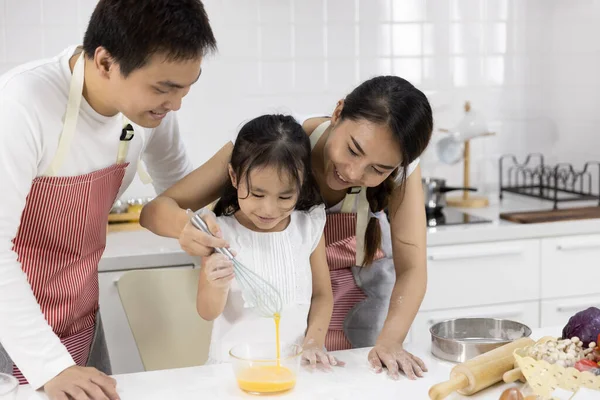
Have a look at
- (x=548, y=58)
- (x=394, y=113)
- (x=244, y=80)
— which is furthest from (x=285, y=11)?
(x=394, y=113)

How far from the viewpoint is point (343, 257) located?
77.9 inches

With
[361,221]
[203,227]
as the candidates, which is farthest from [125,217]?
[203,227]

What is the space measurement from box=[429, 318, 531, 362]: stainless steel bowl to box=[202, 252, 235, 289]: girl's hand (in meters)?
0.43

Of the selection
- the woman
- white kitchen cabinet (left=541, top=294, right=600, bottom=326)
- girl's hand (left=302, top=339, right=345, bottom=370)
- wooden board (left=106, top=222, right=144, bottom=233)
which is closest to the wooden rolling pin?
the woman

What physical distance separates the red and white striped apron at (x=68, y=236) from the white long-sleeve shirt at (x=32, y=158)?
22 mm

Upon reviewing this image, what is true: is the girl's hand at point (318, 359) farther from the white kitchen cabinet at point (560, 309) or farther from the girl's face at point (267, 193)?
the white kitchen cabinet at point (560, 309)

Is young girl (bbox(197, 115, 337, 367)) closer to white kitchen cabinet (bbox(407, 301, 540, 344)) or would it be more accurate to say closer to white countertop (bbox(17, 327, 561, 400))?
white countertop (bbox(17, 327, 561, 400))

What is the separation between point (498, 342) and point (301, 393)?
0.40 m

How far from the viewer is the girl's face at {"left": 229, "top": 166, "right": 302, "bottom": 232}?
160 cm

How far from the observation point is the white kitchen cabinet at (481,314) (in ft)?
8.86

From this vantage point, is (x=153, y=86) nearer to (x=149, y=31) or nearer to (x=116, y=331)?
(x=149, y=31)

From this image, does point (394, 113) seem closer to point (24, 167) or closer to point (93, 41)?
point (93, 41)

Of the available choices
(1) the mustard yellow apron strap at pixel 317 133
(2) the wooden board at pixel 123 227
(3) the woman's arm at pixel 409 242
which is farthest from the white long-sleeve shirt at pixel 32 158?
(2) the wooden board at pixel 123 227

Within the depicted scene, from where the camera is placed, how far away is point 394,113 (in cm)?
162
